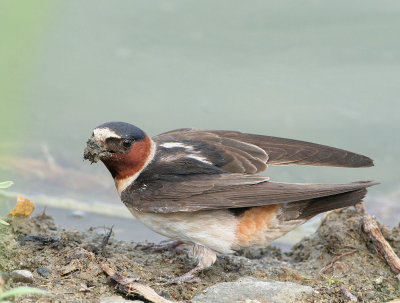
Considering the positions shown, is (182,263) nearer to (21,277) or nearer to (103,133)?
(103,133)

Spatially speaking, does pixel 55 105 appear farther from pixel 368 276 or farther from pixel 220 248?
pixel 368 276

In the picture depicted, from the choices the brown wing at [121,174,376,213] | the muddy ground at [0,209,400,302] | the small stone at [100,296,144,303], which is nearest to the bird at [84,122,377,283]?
the brown wing at [121,174,376,213]

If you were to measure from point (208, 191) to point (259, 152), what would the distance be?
73 centimetres

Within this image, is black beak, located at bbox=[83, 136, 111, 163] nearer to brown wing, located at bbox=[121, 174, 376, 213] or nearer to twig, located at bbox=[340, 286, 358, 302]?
brown wing, located at bbox=[121, 174, 376, 213]

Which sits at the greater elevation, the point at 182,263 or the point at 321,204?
the point at 321,204

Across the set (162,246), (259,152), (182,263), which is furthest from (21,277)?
(259,152)

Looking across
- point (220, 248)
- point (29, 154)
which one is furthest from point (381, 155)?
point (29, 154)

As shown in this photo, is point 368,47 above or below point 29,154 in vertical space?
above

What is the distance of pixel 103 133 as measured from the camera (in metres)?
5.08

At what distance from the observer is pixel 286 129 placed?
8.29 m

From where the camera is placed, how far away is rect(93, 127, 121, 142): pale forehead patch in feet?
16.6

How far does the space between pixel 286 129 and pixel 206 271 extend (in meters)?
3.45

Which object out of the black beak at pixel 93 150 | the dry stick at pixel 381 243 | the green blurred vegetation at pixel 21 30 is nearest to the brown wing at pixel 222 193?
the black beak at pixel 93 150

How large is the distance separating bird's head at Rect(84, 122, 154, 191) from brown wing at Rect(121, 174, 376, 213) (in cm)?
28
